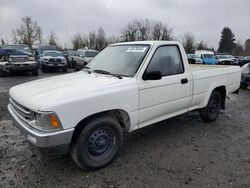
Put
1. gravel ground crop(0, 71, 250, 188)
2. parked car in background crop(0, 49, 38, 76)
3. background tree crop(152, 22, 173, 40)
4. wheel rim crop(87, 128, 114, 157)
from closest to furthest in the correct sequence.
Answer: gravel ground crop(0, 71, 250, 188), wheel rim crop(87, 128, 114, 157), parked car in background crop(0, 49, 38, 76), background tree crop(152, 22, 173, 40)

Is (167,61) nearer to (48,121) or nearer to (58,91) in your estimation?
(58,91)

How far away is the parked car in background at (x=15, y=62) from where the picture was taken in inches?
502

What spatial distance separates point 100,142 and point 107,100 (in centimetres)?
65

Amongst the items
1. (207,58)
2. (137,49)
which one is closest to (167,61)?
(137,49)

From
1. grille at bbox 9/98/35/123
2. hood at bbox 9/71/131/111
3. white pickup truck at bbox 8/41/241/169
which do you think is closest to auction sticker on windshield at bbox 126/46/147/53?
white pickup truck at bbox 8/41/241/169

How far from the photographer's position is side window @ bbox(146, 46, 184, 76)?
381 centimetres

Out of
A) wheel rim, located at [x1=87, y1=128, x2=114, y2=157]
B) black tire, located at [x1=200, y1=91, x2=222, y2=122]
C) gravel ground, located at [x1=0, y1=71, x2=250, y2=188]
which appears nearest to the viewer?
gravel ground, located at [x1=0, y1=71, x2=250, y2=188]

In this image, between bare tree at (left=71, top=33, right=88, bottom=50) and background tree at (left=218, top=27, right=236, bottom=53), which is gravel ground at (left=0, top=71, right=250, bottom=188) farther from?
background tree at (left=218, top=27, right=236, bottom=53)

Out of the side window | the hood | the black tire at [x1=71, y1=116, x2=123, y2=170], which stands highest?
the side window

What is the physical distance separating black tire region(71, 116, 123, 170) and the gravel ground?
166 mm

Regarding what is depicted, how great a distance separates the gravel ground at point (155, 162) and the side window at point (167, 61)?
1.37 metres

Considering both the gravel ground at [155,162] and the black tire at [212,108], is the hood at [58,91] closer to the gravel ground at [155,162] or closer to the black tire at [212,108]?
the gravel ground at [155,162]

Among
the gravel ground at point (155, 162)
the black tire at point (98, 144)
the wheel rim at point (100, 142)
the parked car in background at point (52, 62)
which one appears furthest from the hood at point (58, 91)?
the parked car in background at point (52, 62)

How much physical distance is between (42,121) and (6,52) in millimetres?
12206
